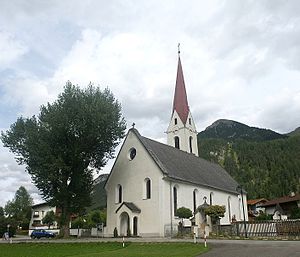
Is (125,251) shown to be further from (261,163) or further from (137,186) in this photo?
(261,163)

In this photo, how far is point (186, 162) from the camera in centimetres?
5231

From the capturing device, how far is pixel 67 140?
1656 inches

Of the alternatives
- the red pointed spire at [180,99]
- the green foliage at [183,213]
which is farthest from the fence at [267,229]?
the red pointed spire at [180,99]

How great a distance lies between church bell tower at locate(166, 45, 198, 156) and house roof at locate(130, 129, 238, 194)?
4607mm

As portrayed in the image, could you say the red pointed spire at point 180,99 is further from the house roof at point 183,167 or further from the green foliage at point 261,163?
the green foliage at point 261,163

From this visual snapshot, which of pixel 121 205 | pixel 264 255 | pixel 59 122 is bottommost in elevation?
pixel 264 255

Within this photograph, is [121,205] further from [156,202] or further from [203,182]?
[203,182]

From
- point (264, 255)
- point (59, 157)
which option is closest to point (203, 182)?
point (59, 157)

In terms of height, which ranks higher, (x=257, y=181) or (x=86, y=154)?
(x=257, y=181)

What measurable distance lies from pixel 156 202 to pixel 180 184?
466cm

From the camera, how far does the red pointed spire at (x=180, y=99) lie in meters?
64.8

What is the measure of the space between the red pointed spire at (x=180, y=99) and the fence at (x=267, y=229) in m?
30.2

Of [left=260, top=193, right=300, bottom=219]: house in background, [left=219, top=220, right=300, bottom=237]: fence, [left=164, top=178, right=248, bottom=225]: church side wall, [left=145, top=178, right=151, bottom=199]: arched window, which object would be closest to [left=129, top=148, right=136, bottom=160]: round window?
[left=145, top=178, right=151, bottom=199]: arched window

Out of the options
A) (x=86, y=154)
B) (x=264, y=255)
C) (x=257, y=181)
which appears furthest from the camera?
(x=257, y=181)
